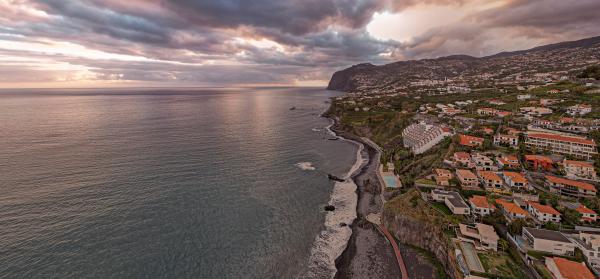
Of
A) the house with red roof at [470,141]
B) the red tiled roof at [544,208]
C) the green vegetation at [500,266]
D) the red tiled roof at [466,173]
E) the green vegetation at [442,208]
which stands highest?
the house with red roof at [470,141]

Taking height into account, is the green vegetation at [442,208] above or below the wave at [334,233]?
above

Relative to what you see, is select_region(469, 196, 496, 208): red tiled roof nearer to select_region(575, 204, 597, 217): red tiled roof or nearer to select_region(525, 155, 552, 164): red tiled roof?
select_region(575, 204, 597, 217): red tiled roof

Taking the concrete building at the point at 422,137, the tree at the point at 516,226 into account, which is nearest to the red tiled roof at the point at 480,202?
the tree at the point at 516,226

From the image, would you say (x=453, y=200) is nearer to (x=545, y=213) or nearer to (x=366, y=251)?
(x=545, y=213)

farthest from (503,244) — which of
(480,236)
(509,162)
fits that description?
(509,162)

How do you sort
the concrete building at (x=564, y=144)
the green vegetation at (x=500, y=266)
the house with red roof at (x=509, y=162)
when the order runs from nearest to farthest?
the green vegetation at (x=500, y=266)
the house with red roof at (x=509, y=162)
the concrete building at (x=564, y=144)

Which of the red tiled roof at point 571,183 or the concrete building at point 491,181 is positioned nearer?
the red tiled roof at point 571,183

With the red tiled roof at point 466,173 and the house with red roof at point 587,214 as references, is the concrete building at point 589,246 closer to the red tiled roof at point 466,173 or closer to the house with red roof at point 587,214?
the house with red roof at point 587,214
